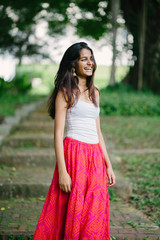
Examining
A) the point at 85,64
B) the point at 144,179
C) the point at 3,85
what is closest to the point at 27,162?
the point at 144,179

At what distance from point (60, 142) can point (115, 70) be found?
1110cm

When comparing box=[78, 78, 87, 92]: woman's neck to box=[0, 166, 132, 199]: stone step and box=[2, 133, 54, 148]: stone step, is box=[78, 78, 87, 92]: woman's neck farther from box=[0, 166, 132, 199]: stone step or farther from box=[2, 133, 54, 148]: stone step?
box=[2, 133, 54, 148]: stone step

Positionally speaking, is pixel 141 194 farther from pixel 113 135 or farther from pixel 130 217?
pixel 113 135

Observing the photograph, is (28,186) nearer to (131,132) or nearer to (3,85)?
(131,132)

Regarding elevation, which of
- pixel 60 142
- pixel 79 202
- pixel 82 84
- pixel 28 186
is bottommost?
pixel 28 186

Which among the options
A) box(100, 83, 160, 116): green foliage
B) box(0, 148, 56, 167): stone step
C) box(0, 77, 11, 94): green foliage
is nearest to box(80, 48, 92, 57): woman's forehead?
box(0, 148, 56, 167): stone step

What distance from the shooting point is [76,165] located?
207cm

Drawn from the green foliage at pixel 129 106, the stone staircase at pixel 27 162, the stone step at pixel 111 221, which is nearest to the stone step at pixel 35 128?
the stone staircase at pixel 27 162

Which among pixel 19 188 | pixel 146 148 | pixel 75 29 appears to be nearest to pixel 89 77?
pixel 19 188

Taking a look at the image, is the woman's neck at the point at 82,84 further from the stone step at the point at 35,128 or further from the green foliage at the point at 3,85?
the green foliage at the point at 3,85

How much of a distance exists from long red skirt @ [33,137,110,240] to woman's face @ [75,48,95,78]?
1.75 feet

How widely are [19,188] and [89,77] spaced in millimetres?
2046

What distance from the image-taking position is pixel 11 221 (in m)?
2.91

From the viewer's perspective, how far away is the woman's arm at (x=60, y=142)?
2.02 metres
